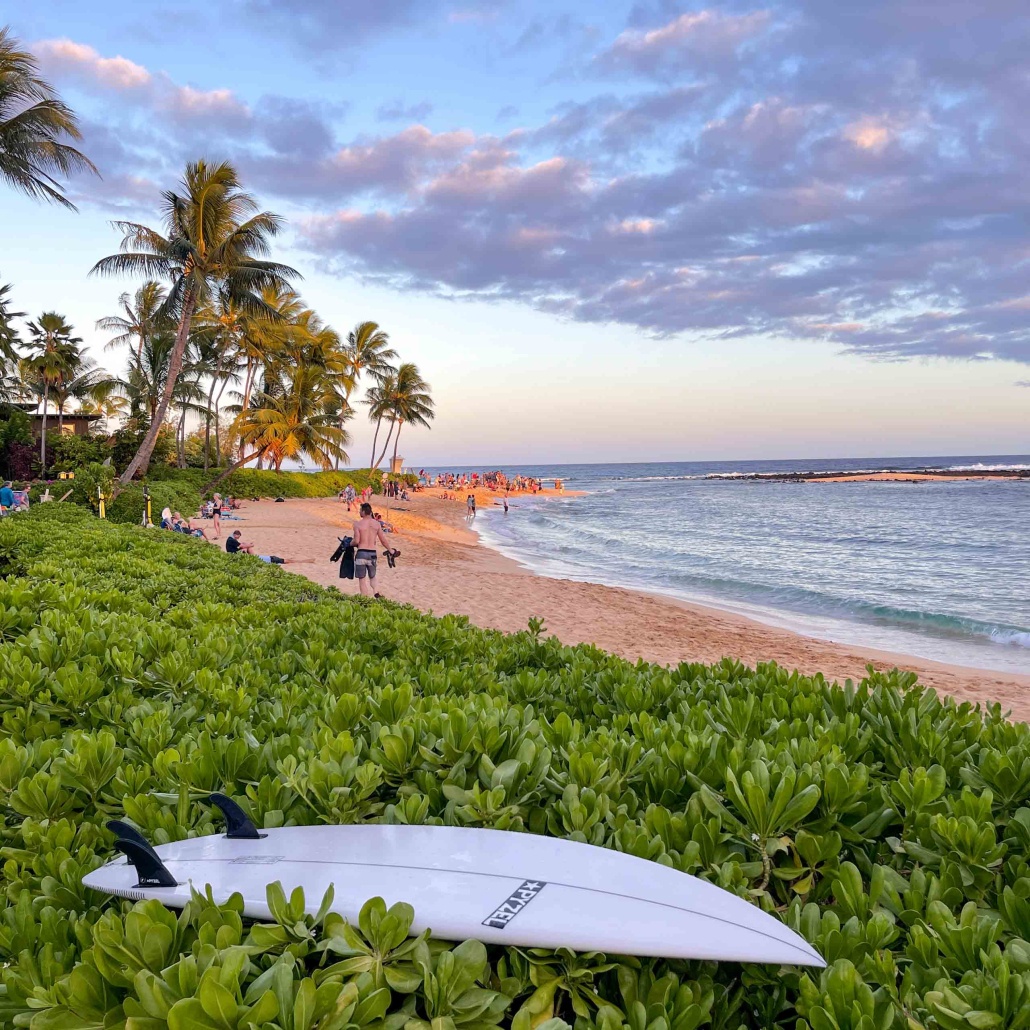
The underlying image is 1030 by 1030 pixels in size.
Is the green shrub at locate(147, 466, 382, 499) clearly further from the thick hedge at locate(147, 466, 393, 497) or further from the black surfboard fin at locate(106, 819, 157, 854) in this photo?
the black surfboard fin at locate(106, 819, 157, 854)

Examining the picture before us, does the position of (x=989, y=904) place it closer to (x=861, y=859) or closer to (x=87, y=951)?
(x=861, y=859)

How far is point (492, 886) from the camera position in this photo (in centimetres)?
132

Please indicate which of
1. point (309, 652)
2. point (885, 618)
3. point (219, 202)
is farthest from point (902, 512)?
point (309, 652)

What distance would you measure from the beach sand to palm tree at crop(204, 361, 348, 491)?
11.6 metres

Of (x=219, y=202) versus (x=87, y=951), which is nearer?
(x=87, y=951)

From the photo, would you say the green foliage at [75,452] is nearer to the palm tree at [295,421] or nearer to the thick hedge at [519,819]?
the palm tree at [295,421]

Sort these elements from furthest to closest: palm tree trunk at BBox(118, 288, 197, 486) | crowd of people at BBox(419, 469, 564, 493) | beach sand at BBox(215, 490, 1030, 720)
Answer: crowd of people at BBox(419, 469, 564, 493), palm tree trunk at BBox(118, 288, 197, 486), beach sand at BBox(215, 490, 1030, 720)

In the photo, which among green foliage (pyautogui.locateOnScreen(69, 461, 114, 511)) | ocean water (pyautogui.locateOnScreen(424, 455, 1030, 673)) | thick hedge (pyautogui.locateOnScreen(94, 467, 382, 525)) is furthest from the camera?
thick hedge (pyautogui.locateOnScreen(94, 467, 382, 525))

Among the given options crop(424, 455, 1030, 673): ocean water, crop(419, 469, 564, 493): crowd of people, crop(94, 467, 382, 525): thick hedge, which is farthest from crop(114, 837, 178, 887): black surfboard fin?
crop(419, 469, 564, 493): crowd of people

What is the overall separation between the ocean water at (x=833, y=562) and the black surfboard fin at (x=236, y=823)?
1361 cm

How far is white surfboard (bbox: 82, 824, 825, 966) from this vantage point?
118 cm

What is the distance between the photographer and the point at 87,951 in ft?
3.88

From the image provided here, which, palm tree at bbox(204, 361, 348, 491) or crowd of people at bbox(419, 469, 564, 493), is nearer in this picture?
palm tree at bbox(204, 361, 348, 491)

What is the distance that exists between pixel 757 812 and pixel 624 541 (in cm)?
3073
